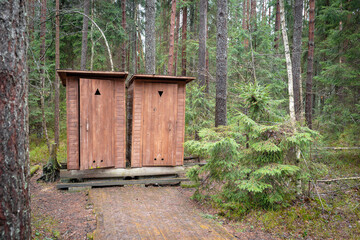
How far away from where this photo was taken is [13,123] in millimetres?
2367

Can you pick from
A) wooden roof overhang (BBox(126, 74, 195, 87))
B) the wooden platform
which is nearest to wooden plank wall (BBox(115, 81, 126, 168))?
the wooden platform

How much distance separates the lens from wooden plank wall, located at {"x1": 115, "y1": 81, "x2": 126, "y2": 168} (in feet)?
22.4

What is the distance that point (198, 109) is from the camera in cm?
1010

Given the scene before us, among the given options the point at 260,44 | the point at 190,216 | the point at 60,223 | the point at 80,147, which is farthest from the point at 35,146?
the point at 260,44

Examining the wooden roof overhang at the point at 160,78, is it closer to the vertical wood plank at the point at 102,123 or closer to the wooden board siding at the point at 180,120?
the wooden board siding at the point at 180,120

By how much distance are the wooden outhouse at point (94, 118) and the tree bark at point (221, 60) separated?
302 cm

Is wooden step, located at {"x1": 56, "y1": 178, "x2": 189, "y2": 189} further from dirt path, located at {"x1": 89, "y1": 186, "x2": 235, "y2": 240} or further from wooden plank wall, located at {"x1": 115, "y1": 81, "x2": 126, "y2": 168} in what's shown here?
wooden plank wall, located at {"x1": 115, "y1": 81, "x2": 126, "y2": 168}

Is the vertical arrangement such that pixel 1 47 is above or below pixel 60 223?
above

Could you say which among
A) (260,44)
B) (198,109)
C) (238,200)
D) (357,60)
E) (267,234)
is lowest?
(267,234)

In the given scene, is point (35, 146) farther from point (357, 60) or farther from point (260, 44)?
point (357, 60)

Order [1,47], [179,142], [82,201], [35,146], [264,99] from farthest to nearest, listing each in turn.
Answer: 1. [35,146]
2. [179,142]
3. [82,201]
4. [264,99]
5. [1,47]

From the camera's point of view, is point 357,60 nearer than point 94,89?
No

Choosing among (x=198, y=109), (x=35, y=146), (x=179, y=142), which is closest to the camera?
(x=179, y=142)

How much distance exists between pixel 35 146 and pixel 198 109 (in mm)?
8899
